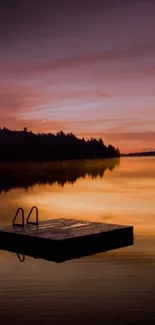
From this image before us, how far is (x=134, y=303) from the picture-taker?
12.9m

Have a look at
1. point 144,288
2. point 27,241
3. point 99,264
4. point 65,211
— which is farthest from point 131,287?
point 65,211

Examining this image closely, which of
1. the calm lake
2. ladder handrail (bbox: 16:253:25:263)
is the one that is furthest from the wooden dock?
the calm lake

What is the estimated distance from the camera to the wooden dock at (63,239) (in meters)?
16.5

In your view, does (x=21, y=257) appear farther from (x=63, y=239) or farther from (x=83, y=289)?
(x=83, y=289)

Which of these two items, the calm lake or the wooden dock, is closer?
the calm lake

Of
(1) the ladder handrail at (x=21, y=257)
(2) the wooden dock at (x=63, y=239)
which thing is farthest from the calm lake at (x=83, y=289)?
(2) the wooden dock at (x=63, y=239)

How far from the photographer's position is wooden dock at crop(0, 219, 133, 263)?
16.5m

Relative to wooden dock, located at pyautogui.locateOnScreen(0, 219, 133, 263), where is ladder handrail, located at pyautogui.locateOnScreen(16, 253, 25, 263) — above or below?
below

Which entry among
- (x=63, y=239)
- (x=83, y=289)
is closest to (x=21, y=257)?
(x=63, y=239)

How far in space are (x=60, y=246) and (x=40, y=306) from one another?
12.7 ft

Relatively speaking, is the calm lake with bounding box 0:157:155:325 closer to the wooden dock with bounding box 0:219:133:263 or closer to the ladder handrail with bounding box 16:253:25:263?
the ladder handrail with bounding box 16:253:25:263

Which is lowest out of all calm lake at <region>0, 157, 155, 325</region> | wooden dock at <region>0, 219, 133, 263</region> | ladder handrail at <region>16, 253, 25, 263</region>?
calm lake at <region>0, 157, 155, 325</region>

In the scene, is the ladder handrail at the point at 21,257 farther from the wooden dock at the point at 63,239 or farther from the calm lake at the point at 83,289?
the wooden dock at the point at 63,239

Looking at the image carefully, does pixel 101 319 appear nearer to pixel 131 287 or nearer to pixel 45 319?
pixel 45 319
